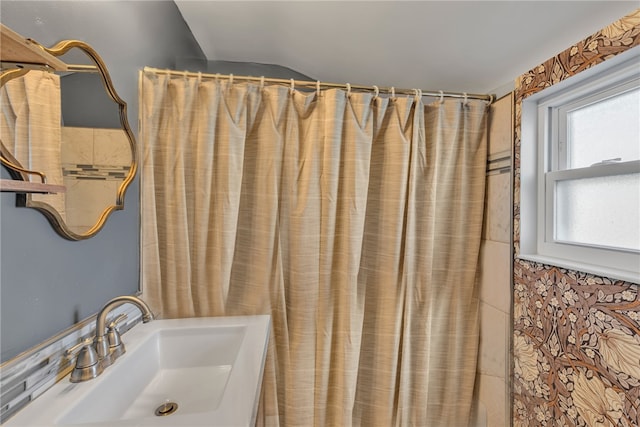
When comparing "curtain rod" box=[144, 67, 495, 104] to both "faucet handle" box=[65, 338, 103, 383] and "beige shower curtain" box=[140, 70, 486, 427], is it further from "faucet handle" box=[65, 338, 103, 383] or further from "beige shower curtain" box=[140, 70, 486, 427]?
"faucet handle" box=[65, 338, 103, 383]

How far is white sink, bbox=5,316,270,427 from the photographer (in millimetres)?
611

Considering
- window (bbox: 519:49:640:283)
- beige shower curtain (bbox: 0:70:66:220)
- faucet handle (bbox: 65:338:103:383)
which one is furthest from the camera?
window (bbox: 519:49:640:283)

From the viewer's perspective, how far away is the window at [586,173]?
88 centimetres

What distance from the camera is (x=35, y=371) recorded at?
0.65 m

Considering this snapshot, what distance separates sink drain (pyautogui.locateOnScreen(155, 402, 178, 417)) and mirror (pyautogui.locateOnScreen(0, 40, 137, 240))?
581mm

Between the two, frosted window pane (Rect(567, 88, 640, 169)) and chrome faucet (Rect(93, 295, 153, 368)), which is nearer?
chrome faucet (Rect(93, 295, 153, 368))

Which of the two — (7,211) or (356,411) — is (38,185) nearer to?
(7,211)

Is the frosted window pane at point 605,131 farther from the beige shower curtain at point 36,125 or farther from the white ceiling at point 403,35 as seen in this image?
the beige shower curtain at point 36,125

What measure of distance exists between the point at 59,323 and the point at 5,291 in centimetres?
19

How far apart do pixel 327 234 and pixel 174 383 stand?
0.81 m

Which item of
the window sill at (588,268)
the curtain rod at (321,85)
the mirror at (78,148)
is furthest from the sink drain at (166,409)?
the window sill at (588,268)

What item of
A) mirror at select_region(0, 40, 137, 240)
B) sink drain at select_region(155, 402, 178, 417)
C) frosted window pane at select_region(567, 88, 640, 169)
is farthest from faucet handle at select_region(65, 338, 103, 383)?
frosted window pane at select_region(567, 88, 640, 169)

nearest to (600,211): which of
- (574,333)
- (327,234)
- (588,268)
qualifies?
(588,268)

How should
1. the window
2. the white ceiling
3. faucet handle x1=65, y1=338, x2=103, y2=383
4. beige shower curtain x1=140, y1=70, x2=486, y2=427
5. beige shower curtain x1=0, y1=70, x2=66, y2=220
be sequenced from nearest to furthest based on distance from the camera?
beige shower curtain x1=0, y1=70, x2=66, y2=220
faucet handle x1=65, y1=338, x2=103, y2=383
the window
the white ceiling
beige shower curtain x1=140, y1=70, x2=486, y2=427
